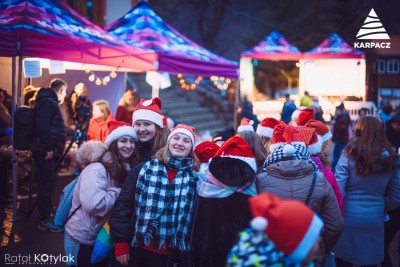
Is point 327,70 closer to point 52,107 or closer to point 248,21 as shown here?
point 52,107

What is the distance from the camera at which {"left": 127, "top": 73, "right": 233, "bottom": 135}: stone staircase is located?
17.3 metres

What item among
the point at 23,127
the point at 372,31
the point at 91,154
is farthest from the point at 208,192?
the point at 372,31

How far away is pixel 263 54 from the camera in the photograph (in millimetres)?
16859

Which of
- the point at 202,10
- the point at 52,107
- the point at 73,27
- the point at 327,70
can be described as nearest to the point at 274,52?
the point at 327,70

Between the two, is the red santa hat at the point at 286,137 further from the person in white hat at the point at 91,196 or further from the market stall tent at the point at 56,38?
the market stall tent at the point at 56,38

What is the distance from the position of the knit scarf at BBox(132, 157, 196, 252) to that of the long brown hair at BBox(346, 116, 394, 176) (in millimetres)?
1622

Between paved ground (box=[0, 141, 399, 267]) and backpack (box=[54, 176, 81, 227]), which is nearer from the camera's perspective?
backpack (box=[54, 176, 81, 227])

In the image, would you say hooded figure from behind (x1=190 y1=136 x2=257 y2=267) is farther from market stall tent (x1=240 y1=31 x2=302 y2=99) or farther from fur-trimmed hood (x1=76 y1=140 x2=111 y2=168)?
market stall tent (x1=240 y1=31 x2=302 y2=99)

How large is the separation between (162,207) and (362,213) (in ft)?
6.19

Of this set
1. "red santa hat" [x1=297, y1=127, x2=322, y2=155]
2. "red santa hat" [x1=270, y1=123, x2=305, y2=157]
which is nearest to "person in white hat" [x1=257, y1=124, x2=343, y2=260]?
"red santa hat" [x1=270, y1=123, x2=305, y2=157]

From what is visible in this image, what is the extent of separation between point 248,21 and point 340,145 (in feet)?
104

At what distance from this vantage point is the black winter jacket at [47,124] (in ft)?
20.1

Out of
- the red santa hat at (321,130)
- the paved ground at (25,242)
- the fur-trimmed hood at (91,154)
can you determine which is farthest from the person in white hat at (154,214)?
the paved ground at (25,242)

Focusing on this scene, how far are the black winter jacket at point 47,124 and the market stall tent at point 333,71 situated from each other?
40.1ft
